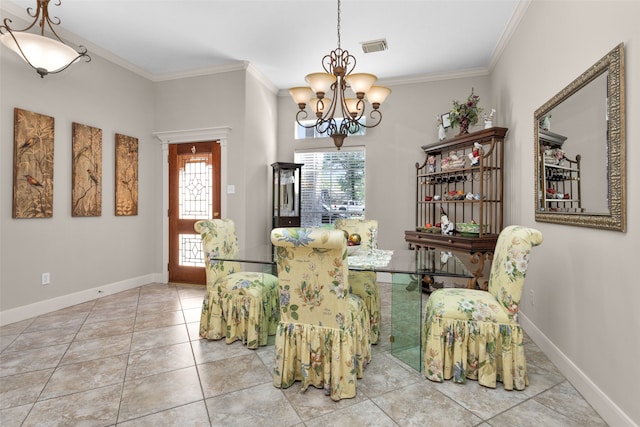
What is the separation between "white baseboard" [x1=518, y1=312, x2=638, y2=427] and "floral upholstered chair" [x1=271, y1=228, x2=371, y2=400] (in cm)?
127

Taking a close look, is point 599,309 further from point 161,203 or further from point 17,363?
point 161,203

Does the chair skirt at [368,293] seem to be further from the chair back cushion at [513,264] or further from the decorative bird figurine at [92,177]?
the decorative bird figurine at [92,177]

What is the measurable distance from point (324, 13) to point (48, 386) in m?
3.52

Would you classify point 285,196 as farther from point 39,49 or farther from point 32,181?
point 39,49

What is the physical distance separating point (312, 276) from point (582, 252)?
1599 millimetres

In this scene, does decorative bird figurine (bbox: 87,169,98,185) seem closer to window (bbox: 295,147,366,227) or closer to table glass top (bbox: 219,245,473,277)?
table glass top (bbox: 219,245,473,277)

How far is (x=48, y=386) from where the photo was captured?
1.97 m

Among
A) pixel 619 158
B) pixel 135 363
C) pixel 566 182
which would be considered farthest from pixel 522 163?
pixel 135 363

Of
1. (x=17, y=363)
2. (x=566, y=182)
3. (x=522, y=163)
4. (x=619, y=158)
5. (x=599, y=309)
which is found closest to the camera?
(x=619, y=158)

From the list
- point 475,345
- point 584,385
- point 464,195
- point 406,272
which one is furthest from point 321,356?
point 464,195

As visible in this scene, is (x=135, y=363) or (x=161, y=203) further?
(x=161, y=203)

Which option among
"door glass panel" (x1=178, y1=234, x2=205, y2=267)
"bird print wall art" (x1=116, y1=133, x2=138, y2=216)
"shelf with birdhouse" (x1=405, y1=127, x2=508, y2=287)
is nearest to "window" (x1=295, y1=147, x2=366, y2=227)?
"shelf with birdhouse" (x1=405, y1=127, x2=508, y2=287)

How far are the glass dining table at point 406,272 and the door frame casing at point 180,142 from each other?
172 centimetres

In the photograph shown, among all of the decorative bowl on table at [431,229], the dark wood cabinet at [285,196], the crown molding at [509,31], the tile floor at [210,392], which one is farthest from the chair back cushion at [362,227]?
the crown molding at [509,31]
